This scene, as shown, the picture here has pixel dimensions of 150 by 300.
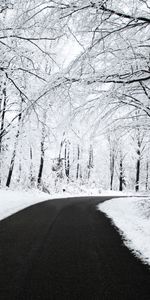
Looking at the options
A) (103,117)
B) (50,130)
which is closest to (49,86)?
(103,117)

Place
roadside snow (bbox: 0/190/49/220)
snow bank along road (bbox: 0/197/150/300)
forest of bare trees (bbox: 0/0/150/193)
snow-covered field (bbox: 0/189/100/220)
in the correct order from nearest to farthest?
snow bank along road (bbox: 0/197/150/300)
forest of bare trees (bbox: 0/0/150/193)
roadside snow (bbox: 0/190/49/220)
snow-covered field (bbox: 0/189/100/220)

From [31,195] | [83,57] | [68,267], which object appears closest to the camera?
[68,267]

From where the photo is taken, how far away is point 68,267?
5312 mm

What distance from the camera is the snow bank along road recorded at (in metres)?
4.21

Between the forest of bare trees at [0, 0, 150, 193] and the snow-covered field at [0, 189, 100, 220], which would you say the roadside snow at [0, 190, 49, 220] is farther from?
the forest of bare trees at [0, 0, 150, 193]

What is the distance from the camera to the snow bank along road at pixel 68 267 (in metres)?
4.21

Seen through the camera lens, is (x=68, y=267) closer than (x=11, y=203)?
Yes

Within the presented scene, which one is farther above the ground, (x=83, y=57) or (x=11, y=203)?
(x=83, y=57)

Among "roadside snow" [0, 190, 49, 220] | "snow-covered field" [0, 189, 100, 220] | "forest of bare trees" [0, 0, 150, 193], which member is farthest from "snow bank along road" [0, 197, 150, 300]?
"snow-covered field" [0, 189, 100, 220]

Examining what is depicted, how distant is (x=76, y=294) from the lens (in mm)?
4156

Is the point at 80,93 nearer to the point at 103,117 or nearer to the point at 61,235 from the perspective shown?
the point at 103,117

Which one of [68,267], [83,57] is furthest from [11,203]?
[68,267]

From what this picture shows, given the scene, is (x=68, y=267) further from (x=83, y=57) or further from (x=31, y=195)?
(x=31, y=195)

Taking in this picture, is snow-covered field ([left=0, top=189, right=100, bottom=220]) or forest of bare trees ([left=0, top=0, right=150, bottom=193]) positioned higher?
forest of bare trees ([left=0, top=0, right=150, bottom=193])
